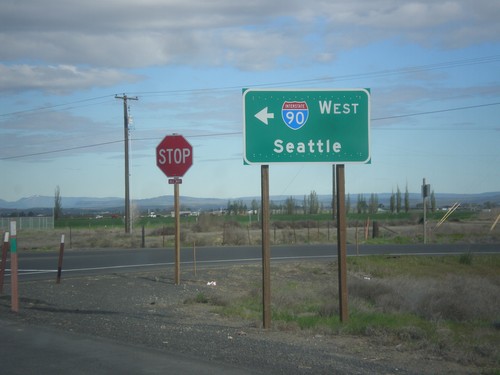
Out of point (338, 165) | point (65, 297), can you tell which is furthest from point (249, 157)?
point (65, 297)

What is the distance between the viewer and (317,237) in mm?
53969

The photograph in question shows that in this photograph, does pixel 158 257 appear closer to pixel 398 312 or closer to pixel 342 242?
pixel 398 312

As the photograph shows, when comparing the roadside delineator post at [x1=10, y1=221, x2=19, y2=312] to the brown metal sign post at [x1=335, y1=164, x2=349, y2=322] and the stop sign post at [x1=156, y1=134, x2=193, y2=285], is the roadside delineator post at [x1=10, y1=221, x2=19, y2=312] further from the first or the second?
the brown metal sign post at [x1=335, y1=164, x2=349, y2=322]

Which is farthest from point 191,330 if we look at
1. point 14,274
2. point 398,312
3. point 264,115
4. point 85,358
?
point 398,312

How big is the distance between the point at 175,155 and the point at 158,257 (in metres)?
14.7

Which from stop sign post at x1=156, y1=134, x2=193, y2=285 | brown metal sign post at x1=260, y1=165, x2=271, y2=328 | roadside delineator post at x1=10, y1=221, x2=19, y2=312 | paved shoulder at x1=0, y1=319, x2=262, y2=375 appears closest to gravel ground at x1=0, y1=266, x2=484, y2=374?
roadside delineator post at x1=10, y1=221, x2=19, y2=312

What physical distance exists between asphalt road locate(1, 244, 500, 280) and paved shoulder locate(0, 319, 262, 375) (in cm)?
1203

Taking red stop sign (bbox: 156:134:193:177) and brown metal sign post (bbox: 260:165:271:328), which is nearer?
brown metal sign post (bbox: 260:165:271:328)

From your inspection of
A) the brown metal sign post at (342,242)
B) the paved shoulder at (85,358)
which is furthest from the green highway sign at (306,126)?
the paved shoulder at (85,358)

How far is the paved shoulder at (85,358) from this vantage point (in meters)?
9.16

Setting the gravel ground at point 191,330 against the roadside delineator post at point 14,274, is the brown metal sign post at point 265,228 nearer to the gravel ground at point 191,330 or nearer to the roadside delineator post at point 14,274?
the gravel ground at point 191,330

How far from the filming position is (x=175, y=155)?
62.5 feet

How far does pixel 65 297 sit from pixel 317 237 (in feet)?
124

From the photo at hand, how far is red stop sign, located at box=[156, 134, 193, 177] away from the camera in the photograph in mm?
19031
